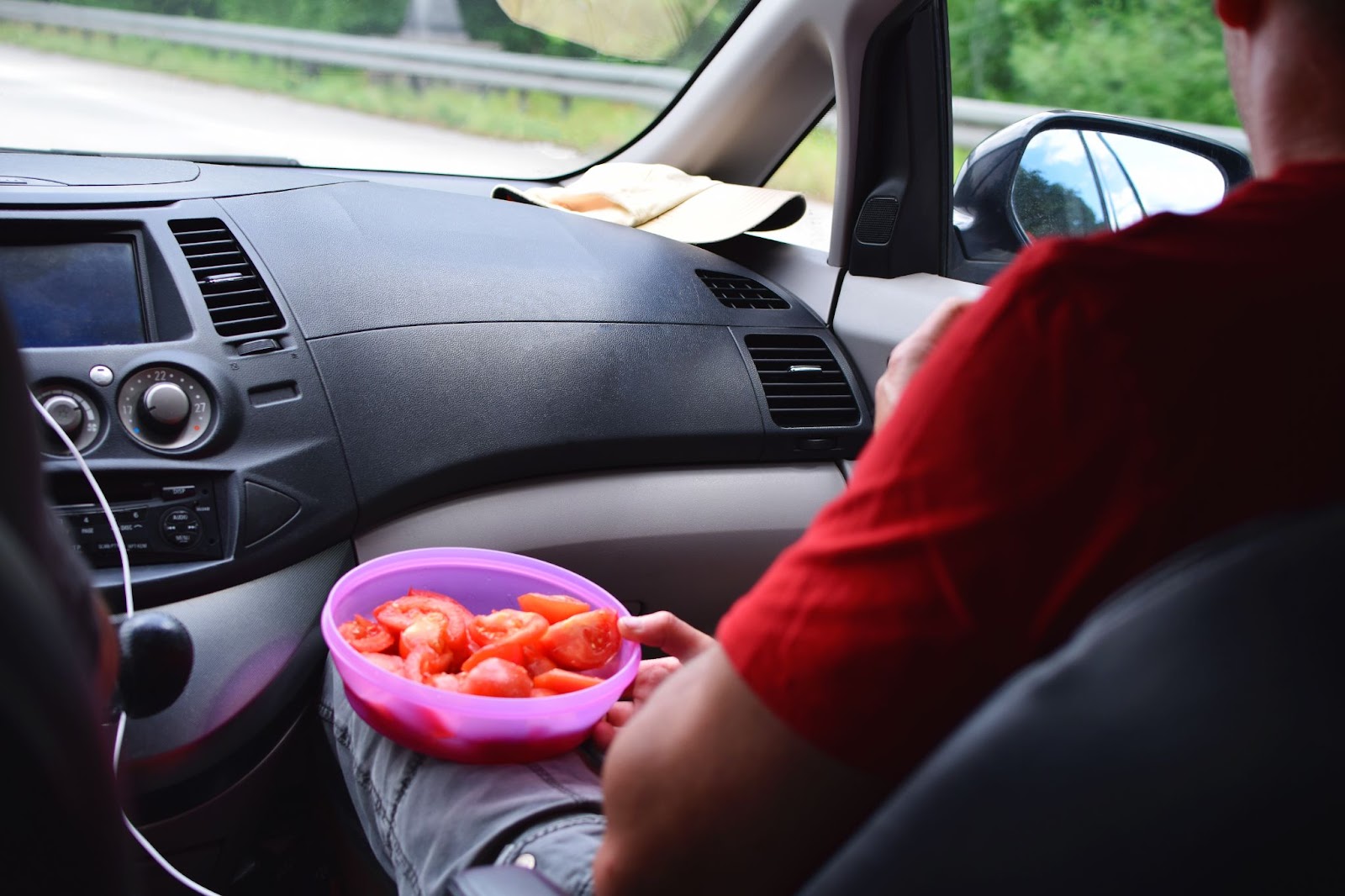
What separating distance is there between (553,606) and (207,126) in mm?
1588

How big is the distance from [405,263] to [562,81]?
1.08 meters

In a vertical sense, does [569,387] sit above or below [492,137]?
below

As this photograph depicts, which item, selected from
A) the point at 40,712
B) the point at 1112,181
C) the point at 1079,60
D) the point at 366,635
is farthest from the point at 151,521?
the point at 1079,60

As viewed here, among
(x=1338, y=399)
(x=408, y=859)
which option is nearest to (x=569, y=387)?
(x=408, y=859)

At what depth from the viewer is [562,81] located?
2891mm

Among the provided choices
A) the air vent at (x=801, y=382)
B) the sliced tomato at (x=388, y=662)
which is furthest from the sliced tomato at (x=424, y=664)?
the air vent at (x=801, y=382)

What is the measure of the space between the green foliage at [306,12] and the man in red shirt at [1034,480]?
2361 mm

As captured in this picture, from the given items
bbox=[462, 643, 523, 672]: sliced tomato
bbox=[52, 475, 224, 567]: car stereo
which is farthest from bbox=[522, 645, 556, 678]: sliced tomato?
bbox=[52, 475, 224, 567]: car stereo

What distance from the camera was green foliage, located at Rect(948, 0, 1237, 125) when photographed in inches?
92.7

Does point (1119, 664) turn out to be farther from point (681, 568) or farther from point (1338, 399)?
point (681, 568)

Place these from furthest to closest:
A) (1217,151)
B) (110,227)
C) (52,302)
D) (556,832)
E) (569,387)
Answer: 1. (1217,151)
2. (569,387)
3. (110,227)
4. (52,302)
5. (556,832)

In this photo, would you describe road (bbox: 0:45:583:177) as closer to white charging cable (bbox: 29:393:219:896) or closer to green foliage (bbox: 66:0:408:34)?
green foliage (bbox: 66:0:408:34)

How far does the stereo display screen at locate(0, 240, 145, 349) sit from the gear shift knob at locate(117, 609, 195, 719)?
0.65m

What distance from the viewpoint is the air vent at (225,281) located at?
1.78 meters
